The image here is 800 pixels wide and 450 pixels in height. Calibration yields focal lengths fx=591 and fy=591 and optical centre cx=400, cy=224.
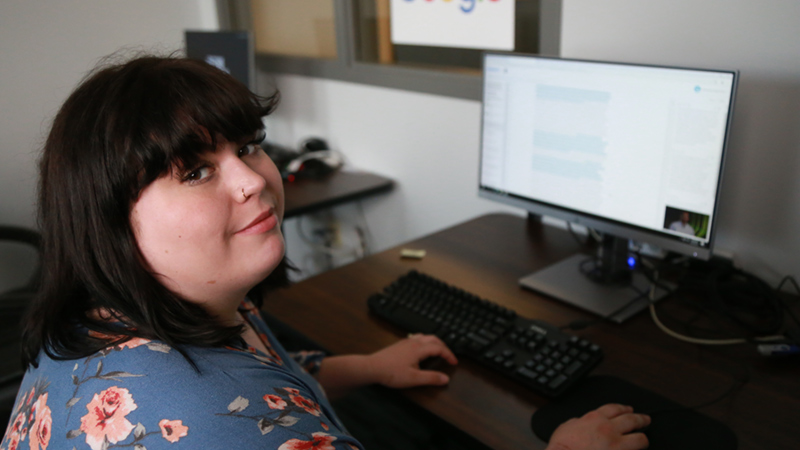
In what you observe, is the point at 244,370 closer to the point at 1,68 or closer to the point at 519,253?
the point at 519,253

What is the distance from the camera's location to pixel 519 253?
145 cm

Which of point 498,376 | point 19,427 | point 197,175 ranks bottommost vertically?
point 498,376

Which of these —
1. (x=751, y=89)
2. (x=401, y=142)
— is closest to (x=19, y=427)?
(x=751, y=89)

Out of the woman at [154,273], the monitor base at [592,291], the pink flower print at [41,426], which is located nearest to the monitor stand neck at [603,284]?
the monitor base at [592,291]

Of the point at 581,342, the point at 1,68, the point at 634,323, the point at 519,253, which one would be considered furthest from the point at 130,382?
the point at 1,68

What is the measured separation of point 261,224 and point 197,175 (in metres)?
0.10

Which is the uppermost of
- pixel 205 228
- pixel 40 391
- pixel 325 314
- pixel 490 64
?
pixel 490 64

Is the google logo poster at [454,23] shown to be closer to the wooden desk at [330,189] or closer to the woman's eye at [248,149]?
the wooden desk at [330,189]

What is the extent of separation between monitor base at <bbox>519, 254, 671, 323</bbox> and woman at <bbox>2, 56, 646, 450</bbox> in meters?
0.64

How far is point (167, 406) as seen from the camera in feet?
2.02

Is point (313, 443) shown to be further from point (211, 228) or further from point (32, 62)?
point (32, 62)

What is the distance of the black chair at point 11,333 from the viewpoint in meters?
1.44

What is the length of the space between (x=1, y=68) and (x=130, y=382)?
92.1 inches

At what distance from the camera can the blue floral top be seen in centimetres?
61
